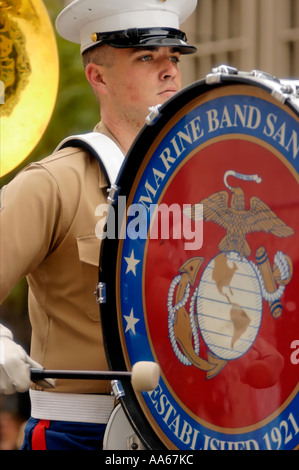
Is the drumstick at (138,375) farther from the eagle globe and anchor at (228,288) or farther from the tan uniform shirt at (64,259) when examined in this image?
the tan uniform shirt at (64,259)

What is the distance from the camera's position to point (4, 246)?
109 inches

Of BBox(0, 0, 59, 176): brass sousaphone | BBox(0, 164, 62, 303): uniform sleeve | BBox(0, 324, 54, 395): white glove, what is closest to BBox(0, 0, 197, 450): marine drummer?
BBox(0, 164, 62, 303): uniform sleeve

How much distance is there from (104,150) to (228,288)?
741 millimetres

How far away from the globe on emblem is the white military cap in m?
0.88

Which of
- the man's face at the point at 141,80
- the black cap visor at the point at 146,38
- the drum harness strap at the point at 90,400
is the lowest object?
the drum harness strap at the point at 90,400

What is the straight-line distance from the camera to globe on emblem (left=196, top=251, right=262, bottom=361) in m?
2.32

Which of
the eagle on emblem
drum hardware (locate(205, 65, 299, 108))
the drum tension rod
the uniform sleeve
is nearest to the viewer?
drum hardware (locate(205, 65, 299, 108))

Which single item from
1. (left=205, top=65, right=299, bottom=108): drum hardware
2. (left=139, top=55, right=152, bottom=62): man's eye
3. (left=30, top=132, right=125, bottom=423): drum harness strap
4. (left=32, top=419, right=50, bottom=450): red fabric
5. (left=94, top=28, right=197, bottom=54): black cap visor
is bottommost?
(left=32, top=419, right=50, bottom=450): red fabric

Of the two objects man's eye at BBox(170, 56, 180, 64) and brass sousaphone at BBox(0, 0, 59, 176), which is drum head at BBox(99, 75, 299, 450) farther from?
brass sousaphone at BBox(0, 0, 59, 176)

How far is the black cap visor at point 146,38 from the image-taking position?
9.91ft

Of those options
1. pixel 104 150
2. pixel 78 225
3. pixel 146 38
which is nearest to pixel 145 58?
pixel 146 38

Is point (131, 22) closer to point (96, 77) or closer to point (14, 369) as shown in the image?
point (96, 77)

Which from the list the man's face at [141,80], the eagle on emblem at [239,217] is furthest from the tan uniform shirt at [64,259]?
the eagle on emblem at [239,217]

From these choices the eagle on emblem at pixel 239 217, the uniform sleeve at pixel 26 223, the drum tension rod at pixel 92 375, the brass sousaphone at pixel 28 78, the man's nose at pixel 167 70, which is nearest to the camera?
the eagle on emblem at pixel 239 217
